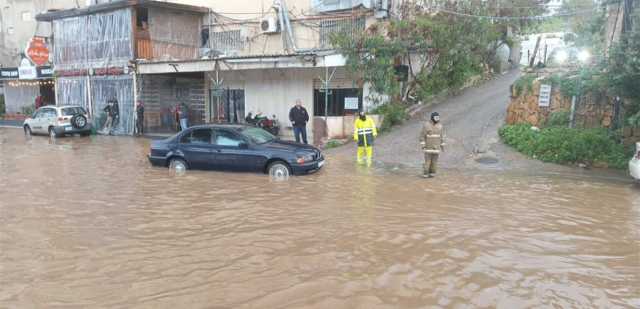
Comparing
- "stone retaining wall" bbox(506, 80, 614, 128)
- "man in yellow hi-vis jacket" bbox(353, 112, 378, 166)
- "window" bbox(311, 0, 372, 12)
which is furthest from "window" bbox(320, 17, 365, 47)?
"stone retaining wall" bbox(506, 80, 614, 128)

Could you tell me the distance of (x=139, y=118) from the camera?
2128 cm

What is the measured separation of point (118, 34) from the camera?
2173cm

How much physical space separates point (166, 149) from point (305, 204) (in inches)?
196

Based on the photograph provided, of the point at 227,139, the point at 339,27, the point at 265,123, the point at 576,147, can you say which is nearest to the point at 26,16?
the point at 265,123

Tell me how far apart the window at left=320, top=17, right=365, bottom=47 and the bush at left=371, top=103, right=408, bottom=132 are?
10.8 feet

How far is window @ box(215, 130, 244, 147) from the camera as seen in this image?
35.0 feet

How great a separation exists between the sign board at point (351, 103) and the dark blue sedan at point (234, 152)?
706 cm

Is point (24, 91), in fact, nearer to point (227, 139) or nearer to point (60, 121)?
point (60, 121)

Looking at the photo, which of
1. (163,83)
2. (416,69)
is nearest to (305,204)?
(416,69)

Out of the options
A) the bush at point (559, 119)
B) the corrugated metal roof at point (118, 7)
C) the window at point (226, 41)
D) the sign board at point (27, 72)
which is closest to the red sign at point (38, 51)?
the sign board at point (27, 72)

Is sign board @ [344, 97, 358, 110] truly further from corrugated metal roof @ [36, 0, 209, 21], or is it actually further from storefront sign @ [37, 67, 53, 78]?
storefront sign @ [37, 67, 53, 78]

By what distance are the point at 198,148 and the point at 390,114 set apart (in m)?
7.69

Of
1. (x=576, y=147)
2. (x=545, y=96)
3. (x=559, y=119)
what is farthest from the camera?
(x=545, y=96)

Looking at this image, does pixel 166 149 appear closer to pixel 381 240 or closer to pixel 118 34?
pixel 381 240
